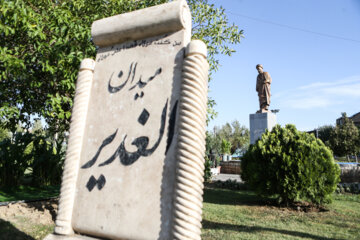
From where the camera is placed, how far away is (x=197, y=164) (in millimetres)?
1992

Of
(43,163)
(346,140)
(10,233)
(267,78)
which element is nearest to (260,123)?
(267,78)

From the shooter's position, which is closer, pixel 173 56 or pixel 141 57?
pixel 173 56

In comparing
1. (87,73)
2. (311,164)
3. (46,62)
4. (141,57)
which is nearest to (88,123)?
(87,73)

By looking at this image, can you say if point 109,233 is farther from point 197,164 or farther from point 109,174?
point 197,164

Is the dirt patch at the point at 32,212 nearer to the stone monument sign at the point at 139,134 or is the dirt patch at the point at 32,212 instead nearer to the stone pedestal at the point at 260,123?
the stone monument sign at the point at 139,134

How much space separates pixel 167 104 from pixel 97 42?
1.28m

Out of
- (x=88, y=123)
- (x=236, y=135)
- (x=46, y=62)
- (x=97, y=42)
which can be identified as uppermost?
(x=236, y=135)

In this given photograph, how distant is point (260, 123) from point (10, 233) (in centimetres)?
1047

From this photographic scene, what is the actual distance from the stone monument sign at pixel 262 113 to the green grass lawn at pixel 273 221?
15.6ft

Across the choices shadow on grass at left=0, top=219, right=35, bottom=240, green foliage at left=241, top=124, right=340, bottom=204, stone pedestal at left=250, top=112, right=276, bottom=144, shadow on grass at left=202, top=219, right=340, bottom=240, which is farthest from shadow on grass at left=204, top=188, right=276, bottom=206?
shadow on grass at left=0, top=219, right=35, bottom=240

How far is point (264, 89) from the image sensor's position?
39.9 feet

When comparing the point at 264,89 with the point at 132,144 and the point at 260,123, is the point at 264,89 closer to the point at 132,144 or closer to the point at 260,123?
the point at 260,123

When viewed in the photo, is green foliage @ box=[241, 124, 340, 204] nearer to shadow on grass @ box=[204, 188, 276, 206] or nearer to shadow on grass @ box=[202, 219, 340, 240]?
shadow on grass @ box=[204, 188, 276, 206]

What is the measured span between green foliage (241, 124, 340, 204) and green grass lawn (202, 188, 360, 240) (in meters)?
0.48
